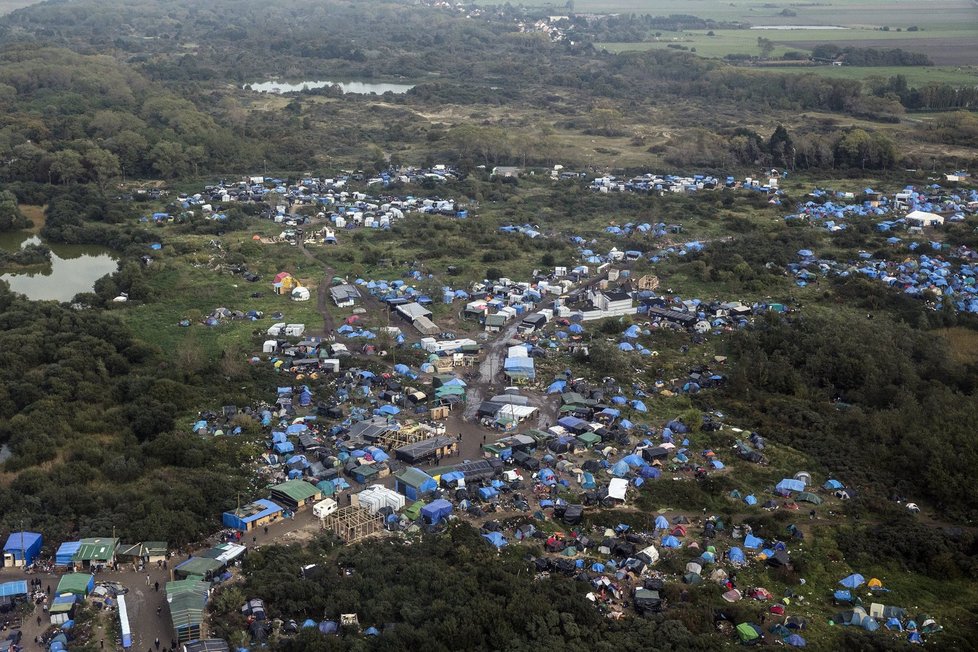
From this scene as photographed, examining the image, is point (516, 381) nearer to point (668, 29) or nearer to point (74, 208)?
point (74, 208)

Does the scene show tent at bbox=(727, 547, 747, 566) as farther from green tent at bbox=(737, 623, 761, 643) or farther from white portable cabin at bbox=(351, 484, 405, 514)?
white portable cabin at bbox=(351, 484, 405, 514)

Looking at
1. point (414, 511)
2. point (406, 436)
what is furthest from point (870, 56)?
point (414, 511)

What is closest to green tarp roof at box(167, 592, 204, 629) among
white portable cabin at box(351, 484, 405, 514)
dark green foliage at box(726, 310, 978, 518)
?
white portable cabin at box(351, 484, 405, 514)

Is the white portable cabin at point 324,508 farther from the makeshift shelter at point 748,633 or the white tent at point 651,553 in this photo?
the makeshift shelter at point 748,633

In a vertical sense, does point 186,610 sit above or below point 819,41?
below

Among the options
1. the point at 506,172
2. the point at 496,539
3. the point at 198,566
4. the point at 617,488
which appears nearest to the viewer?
the point at 198,566

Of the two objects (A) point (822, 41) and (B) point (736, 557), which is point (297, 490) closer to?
(B) point (736, 557)
